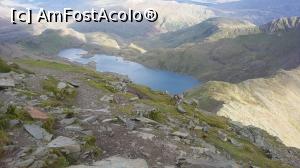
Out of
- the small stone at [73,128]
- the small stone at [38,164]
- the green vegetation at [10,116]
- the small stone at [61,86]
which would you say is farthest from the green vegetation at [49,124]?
the small stone at [61,86]

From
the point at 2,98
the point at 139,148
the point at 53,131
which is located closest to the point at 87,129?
the point at 53,131

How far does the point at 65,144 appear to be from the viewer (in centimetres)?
2822

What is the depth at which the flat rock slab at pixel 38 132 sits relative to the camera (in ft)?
96.8

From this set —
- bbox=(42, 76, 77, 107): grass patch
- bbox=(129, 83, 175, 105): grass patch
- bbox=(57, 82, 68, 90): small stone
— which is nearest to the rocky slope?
bbox=(42, 76, 77, 107): grass patch

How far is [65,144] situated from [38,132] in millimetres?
2887

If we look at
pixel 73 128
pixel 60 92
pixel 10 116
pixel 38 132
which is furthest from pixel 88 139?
pixel 60 92

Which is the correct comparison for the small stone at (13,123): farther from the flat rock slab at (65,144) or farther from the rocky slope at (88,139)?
the flat rock slab at (65,144)

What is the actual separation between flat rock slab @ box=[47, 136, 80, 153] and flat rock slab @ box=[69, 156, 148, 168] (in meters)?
1.98

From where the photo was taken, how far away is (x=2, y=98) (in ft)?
132

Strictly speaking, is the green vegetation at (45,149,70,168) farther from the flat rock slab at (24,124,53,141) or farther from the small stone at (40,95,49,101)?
the small stone at (40,95,49,101)

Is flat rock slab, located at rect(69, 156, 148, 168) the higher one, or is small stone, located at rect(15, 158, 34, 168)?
small stone, located at rect(15, 158, 34, 168)

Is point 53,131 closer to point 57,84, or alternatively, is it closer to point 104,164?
point 104,164

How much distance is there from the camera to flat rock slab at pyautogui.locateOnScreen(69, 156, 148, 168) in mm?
26000

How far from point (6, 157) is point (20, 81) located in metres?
25.7
